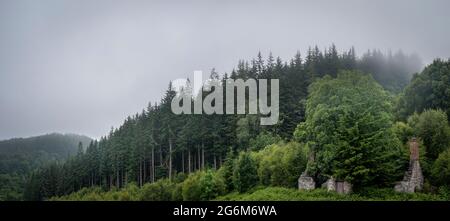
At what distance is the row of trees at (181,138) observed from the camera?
2195 inches

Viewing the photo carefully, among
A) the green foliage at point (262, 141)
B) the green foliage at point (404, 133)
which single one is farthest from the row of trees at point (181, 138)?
the green foliage at point (404, 133)

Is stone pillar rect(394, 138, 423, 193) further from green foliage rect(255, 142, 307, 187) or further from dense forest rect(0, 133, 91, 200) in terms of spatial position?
dense forest rect(0, 133, 91, 200)

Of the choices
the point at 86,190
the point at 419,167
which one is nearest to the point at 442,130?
the point at 419,167

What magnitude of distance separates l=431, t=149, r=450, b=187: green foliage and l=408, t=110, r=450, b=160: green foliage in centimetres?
263

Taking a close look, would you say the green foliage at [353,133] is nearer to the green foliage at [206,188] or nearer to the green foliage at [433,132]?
the green foliage at [433,132]

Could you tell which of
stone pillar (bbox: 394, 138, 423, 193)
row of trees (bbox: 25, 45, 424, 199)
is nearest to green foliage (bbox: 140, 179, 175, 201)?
row of trees (bbox: 25, 45, 424, 199)

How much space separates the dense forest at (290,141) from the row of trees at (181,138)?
0.17m

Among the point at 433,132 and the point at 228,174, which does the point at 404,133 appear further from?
the point at 228,174

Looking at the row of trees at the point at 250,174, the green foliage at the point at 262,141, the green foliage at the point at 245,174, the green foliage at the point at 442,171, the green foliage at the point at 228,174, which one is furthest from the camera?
the green foliage at the point at 262,141

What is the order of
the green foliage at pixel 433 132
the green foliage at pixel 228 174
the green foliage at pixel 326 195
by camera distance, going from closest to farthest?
1. the green foliage at pixel 326 195
2. the green foliage at pixel 433 132
3. the green foliage at pixel 228 174

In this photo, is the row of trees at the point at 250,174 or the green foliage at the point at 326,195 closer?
the green foliage at the point at 326,195

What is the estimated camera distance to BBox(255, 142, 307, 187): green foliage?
114ft

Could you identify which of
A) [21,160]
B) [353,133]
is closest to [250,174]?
[353,133]
